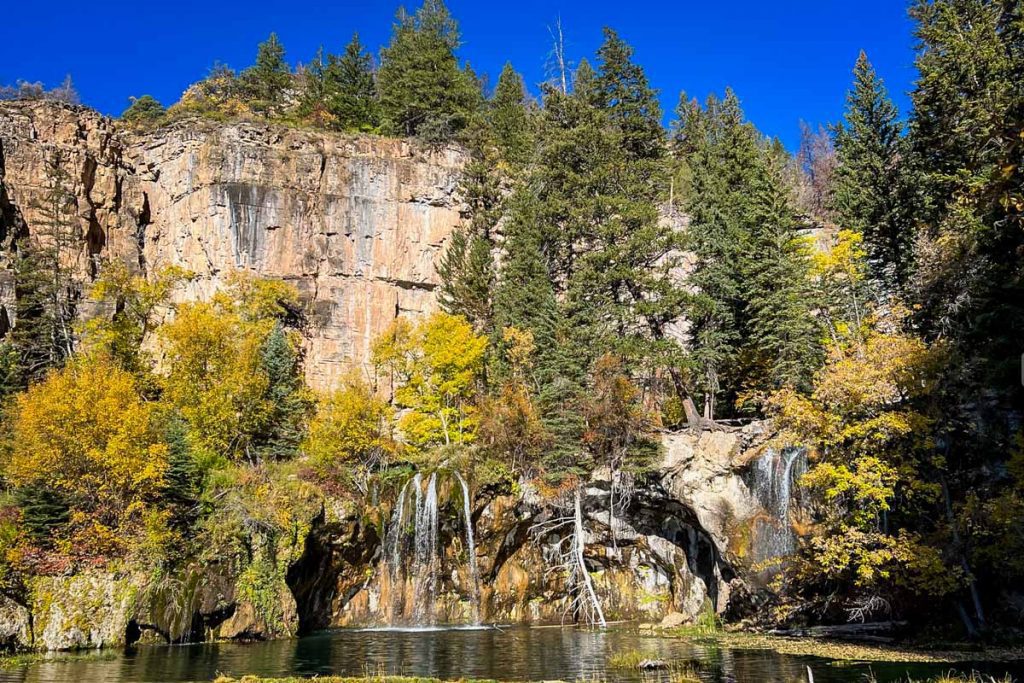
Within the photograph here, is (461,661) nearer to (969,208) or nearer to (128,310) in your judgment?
(969,208)

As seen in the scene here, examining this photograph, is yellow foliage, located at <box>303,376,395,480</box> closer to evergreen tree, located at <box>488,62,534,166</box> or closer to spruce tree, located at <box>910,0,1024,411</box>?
evergreen tree, located at <box>488,62,534,166</box>

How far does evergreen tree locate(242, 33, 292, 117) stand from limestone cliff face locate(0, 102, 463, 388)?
9.67m

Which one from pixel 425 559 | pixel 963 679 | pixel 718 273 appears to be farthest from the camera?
pixel 718 273

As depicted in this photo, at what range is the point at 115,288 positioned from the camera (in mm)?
52188

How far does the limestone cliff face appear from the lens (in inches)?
2162

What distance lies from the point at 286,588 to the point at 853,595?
23.4 meters

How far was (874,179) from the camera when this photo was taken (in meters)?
45.3

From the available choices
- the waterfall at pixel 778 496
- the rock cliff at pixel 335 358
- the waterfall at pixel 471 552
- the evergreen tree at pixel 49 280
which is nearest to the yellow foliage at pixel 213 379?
the evergreen tree at pixel 49 280

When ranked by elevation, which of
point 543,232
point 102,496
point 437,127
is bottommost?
point 102,496

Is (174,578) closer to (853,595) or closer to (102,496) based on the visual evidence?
(102,496)

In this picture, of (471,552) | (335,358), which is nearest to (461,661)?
(471,552)

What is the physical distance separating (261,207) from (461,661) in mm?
41379

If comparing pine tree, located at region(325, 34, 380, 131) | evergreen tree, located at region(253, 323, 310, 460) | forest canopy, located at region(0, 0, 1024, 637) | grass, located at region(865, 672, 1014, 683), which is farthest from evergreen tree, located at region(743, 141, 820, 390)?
pine tree, located at region(325, 34, 380, 131)

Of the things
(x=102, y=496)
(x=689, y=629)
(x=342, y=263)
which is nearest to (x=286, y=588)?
(x=102, y=496)
